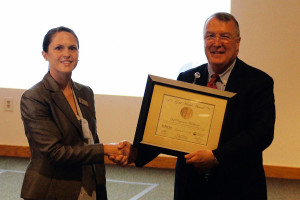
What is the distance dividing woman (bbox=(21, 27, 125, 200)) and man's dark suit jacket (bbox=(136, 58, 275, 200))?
552 mm

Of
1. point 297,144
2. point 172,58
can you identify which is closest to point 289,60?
point 297,144

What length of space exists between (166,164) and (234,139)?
342cm

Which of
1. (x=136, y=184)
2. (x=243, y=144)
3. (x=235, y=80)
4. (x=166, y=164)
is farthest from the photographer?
(x=166, y=164)

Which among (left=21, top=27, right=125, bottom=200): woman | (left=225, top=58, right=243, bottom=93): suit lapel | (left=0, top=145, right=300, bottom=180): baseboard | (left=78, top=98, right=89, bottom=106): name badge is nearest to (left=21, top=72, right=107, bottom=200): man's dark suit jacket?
(left=21, top=27, right=125, bottom=200): woman

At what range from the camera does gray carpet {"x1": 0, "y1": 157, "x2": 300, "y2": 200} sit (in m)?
4.40

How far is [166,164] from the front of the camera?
17.6 ft

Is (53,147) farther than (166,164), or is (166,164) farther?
(166,164)

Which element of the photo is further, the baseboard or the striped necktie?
the baseboard

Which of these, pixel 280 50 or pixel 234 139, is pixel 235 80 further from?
pixel 280 50

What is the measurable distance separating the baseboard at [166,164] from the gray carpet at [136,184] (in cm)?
8

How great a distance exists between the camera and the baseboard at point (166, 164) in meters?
5.10

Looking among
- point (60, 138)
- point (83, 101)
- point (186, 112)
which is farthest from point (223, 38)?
point (60, 138)

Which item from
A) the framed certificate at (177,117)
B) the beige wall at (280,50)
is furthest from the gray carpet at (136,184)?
the framed certificate at (177,117)

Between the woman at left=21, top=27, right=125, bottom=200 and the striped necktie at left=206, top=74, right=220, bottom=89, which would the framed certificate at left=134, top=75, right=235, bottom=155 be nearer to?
the striped necktie at left=206, top=74, right=220, bottom=89
